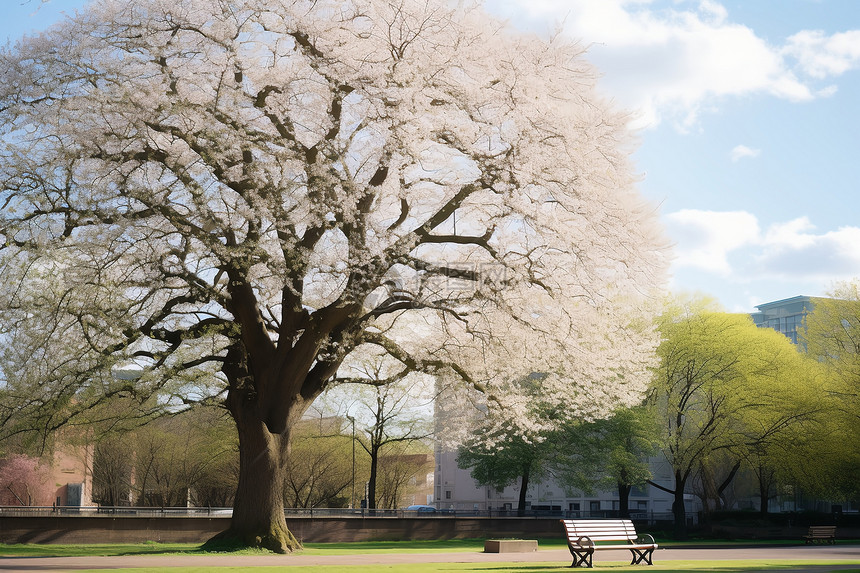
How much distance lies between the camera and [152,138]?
21.1 meters

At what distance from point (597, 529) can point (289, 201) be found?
1106 centimetres

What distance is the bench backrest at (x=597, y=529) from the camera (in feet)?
65.0

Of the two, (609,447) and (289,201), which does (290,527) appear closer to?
(289,201)

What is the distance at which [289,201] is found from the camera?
70.7 feet

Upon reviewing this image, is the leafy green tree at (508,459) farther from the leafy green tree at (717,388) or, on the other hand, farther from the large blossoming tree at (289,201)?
the large blossoming tree at (289,201)

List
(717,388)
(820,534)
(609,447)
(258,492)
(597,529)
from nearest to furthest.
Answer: (597,529) < (258,492) < (820,534) < (609,447) < (717,388)

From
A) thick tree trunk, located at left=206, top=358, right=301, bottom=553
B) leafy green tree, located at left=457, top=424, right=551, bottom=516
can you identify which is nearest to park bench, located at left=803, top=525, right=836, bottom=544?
leafy green tree, located at left=457, top=424, right=551, bottom=516

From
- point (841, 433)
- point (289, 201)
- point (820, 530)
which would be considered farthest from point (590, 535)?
point (841, 433)

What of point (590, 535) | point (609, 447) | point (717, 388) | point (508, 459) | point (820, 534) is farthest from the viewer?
point (508, 459)

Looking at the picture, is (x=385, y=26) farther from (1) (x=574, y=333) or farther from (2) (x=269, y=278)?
(1) (x=574, y=333)

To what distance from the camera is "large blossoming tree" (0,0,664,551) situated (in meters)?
20.4

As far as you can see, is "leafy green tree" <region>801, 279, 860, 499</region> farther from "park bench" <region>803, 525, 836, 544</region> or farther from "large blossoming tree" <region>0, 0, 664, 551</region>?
"large blossoming tree" <region>0, 0, 664, 551</region>

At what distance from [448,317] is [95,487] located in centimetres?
5697

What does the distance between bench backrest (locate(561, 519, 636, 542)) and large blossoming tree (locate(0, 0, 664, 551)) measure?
4.07 metres
